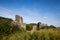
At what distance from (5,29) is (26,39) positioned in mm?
9578

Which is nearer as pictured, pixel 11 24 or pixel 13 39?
pixel 13 39

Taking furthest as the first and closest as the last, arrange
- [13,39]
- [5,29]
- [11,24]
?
[11,24], [5,29], [13,39]

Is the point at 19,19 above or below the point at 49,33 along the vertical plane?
above

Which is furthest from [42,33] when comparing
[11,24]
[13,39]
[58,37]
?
[11,24]

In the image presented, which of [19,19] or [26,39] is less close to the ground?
[19,19]

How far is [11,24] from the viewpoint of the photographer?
1594cm

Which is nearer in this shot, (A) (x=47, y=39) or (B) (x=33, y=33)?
(A) (x=47, y=39)

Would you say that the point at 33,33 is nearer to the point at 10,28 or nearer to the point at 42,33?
the point at 42,33

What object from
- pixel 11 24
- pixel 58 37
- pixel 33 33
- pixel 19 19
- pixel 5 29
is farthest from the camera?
pixel 19 19

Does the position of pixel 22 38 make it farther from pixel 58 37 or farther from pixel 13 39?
pixel 58 37

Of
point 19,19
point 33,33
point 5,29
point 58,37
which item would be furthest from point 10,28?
point 58,37

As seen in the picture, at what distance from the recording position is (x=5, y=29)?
1450 cm

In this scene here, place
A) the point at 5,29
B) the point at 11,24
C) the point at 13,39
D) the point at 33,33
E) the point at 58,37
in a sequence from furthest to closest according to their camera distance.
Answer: the point at 11,24, the point at 5,29, the point at 33,33, the point at 13,39, the point at 58,37

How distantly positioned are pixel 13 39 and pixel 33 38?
0.94m
